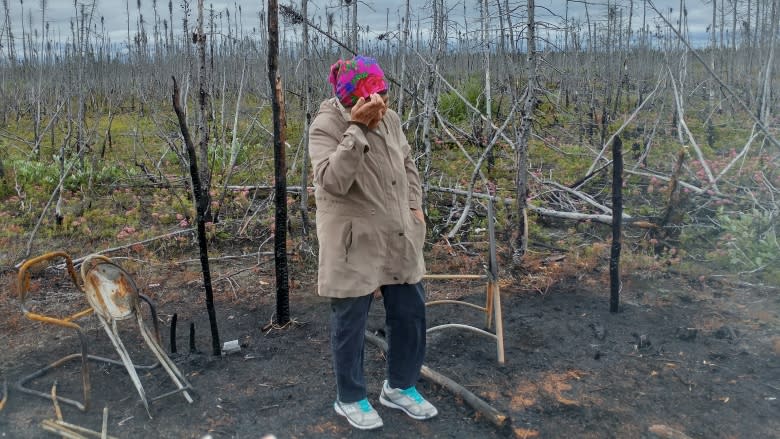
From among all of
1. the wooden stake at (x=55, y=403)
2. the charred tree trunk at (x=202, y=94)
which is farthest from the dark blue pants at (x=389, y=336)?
the charred tree trunk at (x=202, y=94)

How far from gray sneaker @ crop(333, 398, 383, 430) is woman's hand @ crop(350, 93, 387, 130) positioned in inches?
51.1

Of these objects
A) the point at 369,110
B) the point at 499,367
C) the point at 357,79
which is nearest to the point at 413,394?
the point at 499,367

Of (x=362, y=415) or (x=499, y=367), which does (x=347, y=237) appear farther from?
(x=499, y=367)

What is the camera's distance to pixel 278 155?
3.80m

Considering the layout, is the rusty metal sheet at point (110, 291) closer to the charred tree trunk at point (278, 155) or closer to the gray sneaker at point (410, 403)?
the charred tree trunk at point (278, 155)

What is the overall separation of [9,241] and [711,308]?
6233 mm

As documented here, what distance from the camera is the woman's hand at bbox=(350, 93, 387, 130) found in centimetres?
249

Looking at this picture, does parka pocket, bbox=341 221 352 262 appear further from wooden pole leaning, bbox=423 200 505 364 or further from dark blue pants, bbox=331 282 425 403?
wooden pole leaning, bbox=423 200 505 364

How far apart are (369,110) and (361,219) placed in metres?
0.45

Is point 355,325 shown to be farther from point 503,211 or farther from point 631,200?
point 631,200

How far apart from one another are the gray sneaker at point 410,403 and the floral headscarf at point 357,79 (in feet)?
4.59

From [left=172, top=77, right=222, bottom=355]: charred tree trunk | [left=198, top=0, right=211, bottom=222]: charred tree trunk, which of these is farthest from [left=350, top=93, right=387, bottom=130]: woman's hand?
[left=198, top=0, right=211, bottom=222]: charred tree trunk

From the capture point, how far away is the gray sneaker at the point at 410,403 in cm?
303

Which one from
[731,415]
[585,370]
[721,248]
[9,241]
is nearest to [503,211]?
[721,248]
